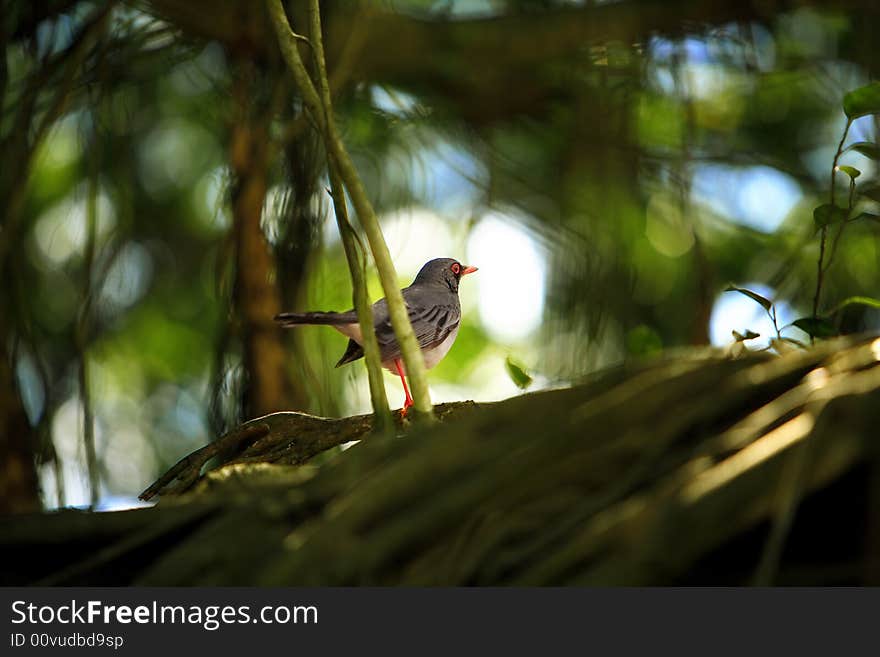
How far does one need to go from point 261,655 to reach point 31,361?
1952 millimetres

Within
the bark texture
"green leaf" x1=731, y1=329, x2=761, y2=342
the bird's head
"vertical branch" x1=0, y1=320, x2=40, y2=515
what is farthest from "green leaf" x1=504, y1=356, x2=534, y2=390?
the bird's head

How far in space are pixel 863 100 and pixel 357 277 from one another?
2.39ft

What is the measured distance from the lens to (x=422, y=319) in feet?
9.17

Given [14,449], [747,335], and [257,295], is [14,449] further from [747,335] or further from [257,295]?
[747,335]

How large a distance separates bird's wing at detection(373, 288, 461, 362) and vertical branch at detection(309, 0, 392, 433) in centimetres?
128

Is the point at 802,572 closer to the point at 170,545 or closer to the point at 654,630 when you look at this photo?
the point at 654,630

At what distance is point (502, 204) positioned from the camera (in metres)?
2.85

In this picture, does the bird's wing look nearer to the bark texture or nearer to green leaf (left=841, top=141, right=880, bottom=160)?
green leaf (left=841, top=141, right=880, bottom=160)

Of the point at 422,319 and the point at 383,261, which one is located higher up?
the point at 422,319

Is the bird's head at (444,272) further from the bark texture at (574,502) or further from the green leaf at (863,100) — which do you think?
the bark texture at (574,502)

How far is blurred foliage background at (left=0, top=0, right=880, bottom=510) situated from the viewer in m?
2.58

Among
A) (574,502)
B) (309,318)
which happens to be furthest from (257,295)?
(574,502)

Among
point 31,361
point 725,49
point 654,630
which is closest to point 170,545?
point 654,630

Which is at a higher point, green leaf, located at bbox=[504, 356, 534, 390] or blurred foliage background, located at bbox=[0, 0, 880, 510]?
blurred foliage background, located at bbox=[0, 0, 880, 510]
